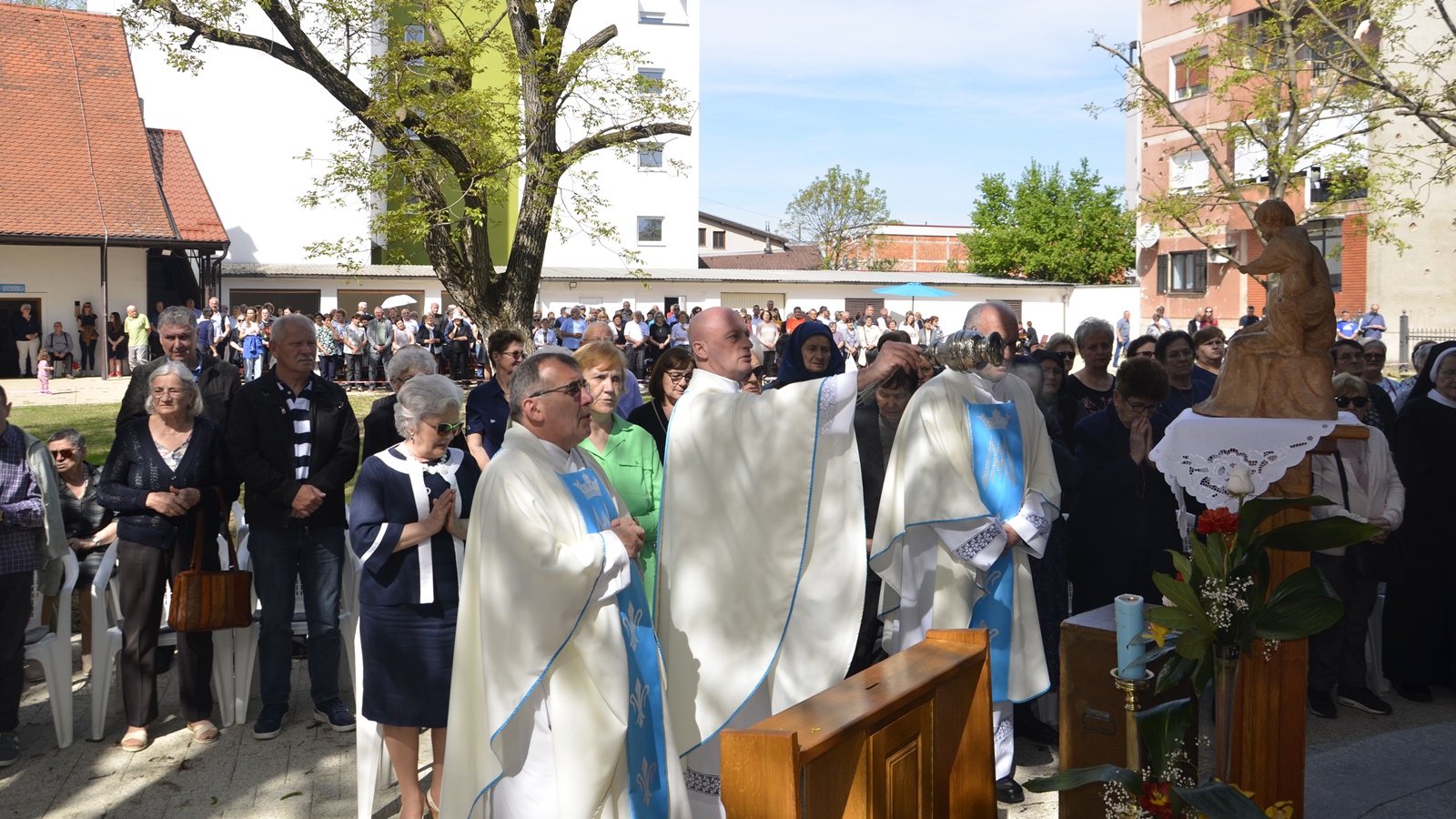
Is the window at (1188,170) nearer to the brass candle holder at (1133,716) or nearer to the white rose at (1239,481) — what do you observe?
the white rose at (1239,481)

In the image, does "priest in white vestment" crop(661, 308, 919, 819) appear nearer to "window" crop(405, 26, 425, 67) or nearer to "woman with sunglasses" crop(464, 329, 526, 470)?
"woman with sunglasses" crop(464, 329, 526, 470)

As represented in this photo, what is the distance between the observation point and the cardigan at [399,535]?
15.5 ft

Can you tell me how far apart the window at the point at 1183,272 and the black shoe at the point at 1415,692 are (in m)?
33.4

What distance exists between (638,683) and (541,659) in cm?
37

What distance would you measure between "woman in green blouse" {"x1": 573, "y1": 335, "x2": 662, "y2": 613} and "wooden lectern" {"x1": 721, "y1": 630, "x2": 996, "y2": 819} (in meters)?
2.15

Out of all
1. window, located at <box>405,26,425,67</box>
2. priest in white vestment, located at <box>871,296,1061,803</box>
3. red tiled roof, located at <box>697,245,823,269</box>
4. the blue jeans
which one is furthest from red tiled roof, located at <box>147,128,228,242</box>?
red tiled roof, located at <box>697,245,823,269</box>

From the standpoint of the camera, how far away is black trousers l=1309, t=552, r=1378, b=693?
621 centimetres

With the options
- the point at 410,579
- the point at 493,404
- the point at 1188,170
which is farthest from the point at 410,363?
the point at 1188,170

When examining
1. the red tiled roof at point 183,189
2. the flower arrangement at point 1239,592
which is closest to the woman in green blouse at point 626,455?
the flower arrangement at point 1239,592

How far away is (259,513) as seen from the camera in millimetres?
5914

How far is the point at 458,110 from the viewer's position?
12328 millimetres


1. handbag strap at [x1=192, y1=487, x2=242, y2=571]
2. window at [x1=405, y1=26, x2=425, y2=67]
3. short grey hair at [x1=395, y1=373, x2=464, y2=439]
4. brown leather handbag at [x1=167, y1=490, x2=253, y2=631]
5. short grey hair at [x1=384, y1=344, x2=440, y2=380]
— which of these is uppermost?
window at [x1=405, y1=26, x2=425, y2=67]

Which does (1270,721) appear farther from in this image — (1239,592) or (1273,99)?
(1273,99)

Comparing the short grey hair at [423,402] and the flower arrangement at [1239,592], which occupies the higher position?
the short grey hair at [423,402]
